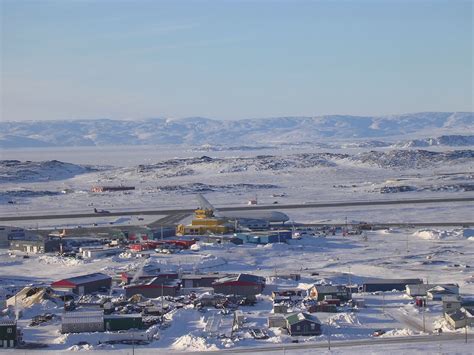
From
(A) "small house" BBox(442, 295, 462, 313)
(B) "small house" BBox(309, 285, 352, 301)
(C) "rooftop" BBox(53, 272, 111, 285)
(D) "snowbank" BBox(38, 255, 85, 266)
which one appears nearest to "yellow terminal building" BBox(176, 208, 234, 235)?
(D) "snowbank" BBox(38, 255, 85, 266)

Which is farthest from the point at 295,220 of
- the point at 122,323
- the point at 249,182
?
the point at 249,182

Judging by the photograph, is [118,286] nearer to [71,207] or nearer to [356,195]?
[71,207]

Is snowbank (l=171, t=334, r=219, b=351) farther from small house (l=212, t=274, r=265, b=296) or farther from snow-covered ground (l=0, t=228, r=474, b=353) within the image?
small house (l=212, t=274, r=265, b=296)

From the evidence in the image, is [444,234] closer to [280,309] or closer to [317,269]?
[317,269]

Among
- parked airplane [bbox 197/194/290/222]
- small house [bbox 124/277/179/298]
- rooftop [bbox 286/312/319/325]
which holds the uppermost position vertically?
parked airplane [bbox 197/194/290/222]

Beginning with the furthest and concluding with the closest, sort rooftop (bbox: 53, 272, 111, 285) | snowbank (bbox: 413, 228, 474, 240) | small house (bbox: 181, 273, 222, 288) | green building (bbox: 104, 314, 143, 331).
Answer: snowbank (bbox: 413, 228, 474, 240) < small house (bbox: 181, 273, 222, 288) < rooftop (bbox: 53, 272, 111, 285) < green building (bbox: 104, 314, 143, 331)

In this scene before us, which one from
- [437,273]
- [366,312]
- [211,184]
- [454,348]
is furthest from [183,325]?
[211,184]
